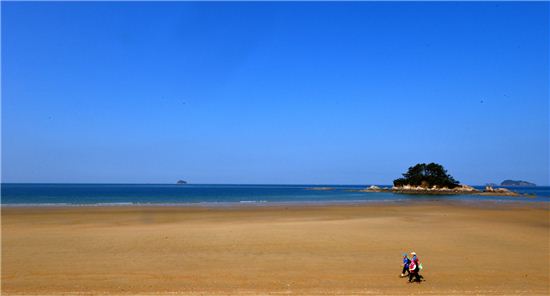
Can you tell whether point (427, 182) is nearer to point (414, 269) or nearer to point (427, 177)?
point (427, 177)

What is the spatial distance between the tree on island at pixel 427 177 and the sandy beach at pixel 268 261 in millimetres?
105448

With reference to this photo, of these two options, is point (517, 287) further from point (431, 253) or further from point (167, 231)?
point (167, 231)

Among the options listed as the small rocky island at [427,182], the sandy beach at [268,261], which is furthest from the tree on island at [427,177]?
the sandy beach at [268,261]

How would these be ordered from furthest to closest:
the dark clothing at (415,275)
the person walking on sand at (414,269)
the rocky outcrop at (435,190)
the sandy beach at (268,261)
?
1. the rocky outcrop at (435,190)
2. the dark clothing at (415,275)
3. the person walking on sand at (414,269)
4. the sandy beach at (268,261)

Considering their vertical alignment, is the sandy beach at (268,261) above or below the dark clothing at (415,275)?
below

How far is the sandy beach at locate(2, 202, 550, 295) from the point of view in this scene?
38.3ft

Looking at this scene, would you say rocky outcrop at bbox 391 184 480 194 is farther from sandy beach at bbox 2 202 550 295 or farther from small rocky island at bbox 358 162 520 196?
sandy beach at bbox 2 202 550 295

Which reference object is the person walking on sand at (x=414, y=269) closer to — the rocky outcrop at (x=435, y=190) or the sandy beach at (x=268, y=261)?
the sandy beach at (x=268, y=261)

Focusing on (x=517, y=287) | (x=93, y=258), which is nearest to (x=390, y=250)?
(x=517, y=287)

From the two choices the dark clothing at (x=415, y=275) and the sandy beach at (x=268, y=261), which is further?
the dark clothing at (x=415, y=275)

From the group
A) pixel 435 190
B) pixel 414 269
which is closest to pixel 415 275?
pixel 414 269

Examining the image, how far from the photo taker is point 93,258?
15.4m

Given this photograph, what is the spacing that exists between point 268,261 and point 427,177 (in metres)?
123

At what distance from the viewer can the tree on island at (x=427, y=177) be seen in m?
123
